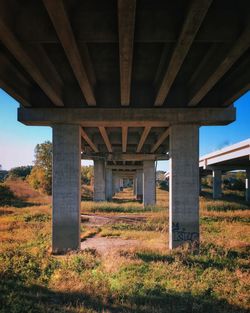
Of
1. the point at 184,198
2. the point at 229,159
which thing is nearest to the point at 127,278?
the point at 184,198

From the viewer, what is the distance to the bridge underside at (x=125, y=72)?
747 cm

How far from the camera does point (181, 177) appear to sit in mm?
14281

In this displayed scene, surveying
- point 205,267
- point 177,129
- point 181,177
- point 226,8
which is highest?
Result: point 226,8

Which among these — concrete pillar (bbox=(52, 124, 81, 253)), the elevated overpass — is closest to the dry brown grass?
the elevated overpass

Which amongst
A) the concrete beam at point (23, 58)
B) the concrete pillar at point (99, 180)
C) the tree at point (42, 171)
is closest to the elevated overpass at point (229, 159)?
the concrete pillar at point (99, 180)

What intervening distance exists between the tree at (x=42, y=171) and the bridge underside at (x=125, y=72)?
171ft

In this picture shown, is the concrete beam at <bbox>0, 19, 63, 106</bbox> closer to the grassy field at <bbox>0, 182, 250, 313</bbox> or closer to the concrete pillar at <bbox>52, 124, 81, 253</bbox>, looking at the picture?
the concrete pillar at <bbox>52, 124, 81, 253</bbox>

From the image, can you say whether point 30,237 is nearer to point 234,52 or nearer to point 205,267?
point 205,267

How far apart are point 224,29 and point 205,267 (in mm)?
7785

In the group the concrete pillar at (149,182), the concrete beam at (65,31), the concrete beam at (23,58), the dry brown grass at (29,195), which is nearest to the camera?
the concrete beam at (65,31)

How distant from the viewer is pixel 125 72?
9.52 m

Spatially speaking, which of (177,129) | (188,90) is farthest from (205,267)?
(188,90)

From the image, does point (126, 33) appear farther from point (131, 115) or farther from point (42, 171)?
point (42, 171)

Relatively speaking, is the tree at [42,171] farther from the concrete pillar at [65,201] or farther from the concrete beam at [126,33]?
the concrete beam at [126,33]
